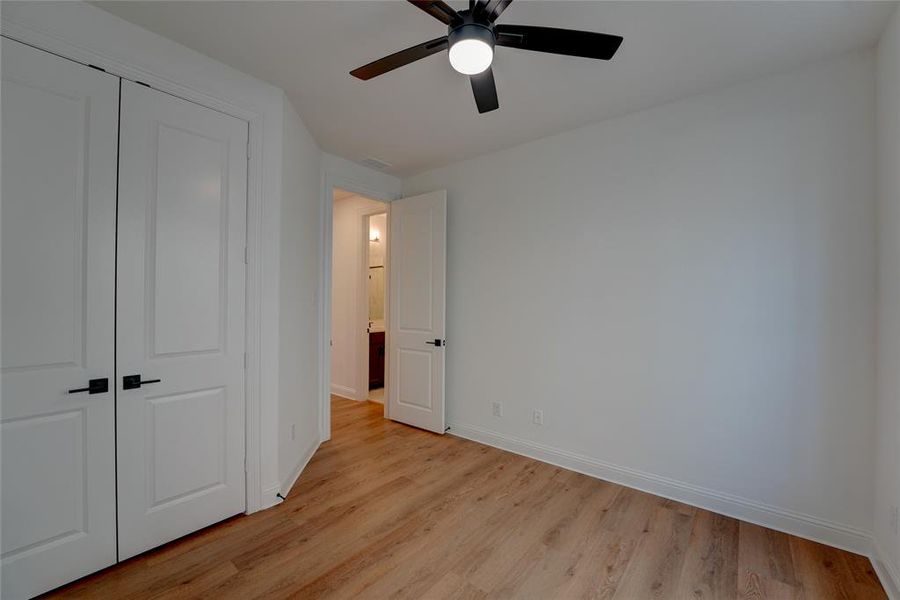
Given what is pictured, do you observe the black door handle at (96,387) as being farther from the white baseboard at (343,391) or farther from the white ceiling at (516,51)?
the white baseboard at (343,391)

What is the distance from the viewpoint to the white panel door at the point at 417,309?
3.62 m

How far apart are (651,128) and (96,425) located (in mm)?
3654

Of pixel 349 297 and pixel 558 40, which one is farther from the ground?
pixel 558 40

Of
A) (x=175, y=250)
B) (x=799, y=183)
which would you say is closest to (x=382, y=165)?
(x=175, y=250)

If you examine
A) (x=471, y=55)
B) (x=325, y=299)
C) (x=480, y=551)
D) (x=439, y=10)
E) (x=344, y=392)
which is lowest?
(x=480, y=551)

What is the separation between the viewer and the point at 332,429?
3.75 meters

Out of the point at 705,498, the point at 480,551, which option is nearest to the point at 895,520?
the point at 705,498

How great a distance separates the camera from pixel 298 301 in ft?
9.32

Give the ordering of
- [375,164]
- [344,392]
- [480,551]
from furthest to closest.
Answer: [344,392] < [375,164] < [480,551]

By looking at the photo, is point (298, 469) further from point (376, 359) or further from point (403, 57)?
point (403, 57)

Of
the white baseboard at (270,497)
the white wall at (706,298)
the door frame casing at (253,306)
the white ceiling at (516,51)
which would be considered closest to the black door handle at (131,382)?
the door frame casing at (253,306)

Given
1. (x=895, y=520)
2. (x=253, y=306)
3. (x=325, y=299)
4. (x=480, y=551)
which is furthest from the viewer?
(x=325, y=299)

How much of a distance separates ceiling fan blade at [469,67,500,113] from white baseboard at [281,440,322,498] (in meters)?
2.64

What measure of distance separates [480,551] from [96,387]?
6.76ft
